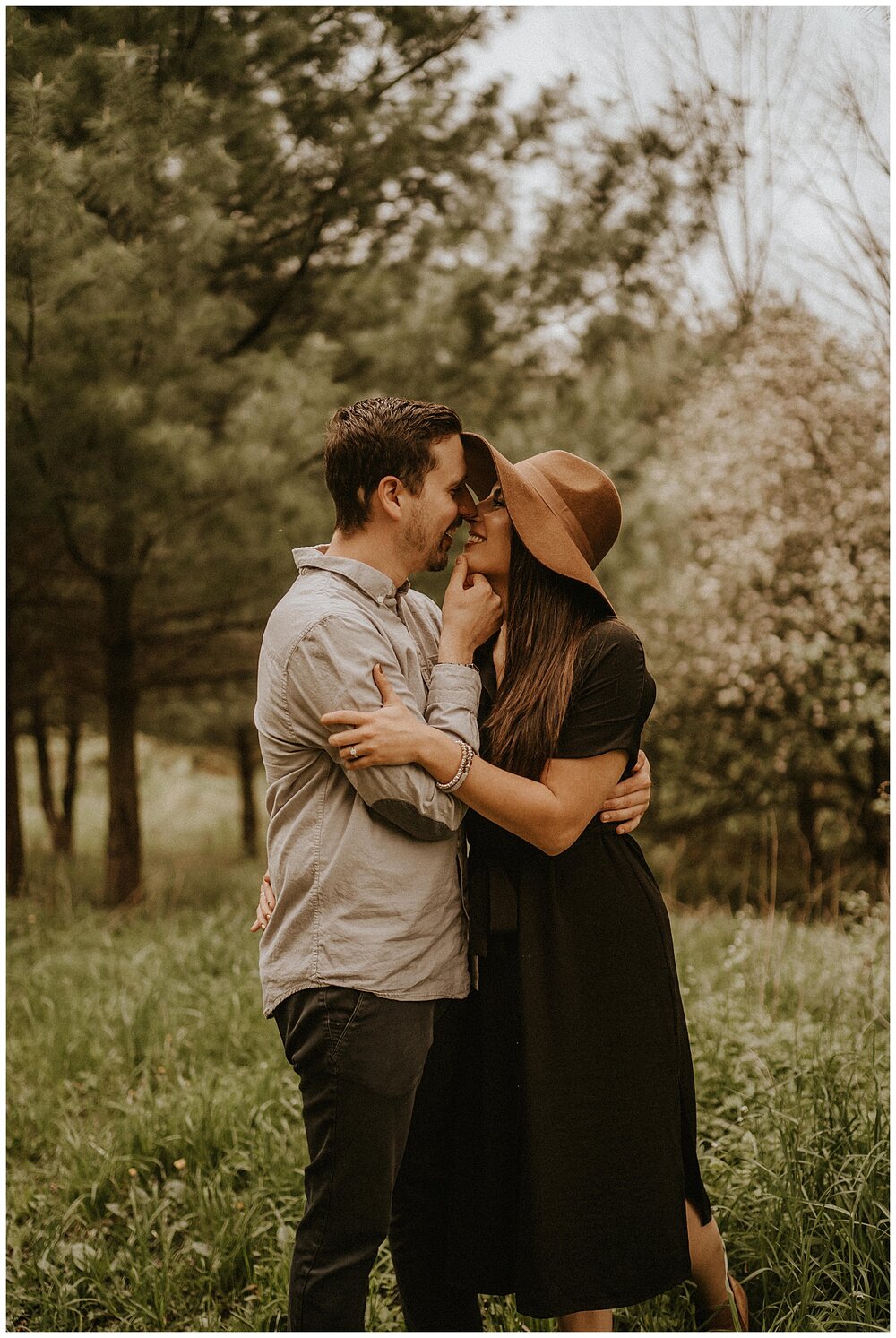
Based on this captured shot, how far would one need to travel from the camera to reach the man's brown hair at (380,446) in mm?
2066

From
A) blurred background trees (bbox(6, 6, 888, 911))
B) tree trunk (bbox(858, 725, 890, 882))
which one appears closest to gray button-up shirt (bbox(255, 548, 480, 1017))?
blurred background trees (bbox(6, 6, 888, 911))

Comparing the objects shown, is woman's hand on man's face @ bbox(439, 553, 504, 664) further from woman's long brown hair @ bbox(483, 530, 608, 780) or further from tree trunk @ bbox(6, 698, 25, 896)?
tree trunk @ bbox(6, 698, 25, 896)

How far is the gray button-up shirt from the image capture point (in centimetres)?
189

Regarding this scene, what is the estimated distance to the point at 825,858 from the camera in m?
9.53

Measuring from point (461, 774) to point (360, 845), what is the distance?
227 mm

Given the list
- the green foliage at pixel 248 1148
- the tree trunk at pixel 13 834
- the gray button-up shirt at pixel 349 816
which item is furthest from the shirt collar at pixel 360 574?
the tree trunk at pixel 13 834

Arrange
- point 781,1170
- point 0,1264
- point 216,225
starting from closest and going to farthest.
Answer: point 0,1264, point 781,1170, point 216,225

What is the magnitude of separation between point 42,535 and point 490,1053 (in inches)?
222

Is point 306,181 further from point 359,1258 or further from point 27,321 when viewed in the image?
point 359,1258

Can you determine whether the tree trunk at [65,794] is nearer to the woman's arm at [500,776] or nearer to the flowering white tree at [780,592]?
the flowering white tree at [780,592]

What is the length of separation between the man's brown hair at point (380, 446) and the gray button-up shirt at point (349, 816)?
0.15 m

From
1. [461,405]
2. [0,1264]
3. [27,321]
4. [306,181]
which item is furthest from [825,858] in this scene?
[0,1264]

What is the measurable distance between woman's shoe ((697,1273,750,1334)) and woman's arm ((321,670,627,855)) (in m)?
1.19

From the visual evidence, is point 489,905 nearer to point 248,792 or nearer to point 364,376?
point 364,376
